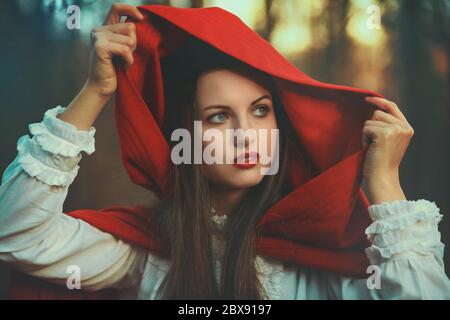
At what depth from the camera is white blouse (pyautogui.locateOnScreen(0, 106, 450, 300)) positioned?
1243mm

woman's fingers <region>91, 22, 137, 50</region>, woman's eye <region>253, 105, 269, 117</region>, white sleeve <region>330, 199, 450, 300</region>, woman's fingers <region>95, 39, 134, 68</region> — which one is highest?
woman's fingers <region>91, 22, 137, 50</region>

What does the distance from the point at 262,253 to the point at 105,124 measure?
1.62 feet

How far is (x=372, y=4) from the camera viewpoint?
5.08ft

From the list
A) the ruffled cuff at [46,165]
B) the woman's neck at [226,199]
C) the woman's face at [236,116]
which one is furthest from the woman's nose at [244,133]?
the ruffled cuff at [46,165]

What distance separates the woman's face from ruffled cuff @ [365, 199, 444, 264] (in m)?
0.29

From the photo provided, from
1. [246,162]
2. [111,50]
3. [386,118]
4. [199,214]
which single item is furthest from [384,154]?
[111,50]

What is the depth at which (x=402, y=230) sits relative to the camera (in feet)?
4.10

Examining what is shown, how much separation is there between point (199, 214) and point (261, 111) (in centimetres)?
28

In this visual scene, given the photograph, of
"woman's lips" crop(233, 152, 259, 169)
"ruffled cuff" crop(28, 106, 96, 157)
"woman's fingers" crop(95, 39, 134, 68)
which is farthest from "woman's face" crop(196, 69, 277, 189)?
"ruffled cuff" crop(28, 106, 96, 157)

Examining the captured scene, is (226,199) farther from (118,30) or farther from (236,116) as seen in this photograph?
(118,30)

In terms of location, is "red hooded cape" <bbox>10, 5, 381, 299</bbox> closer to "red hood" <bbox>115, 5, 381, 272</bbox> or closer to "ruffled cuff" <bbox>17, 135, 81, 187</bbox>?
"red hood" <bbox>115, 5, 381, 272</bbox>

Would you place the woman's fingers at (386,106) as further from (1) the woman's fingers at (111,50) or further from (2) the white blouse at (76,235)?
(1) the woman's fingers at (111,50)
